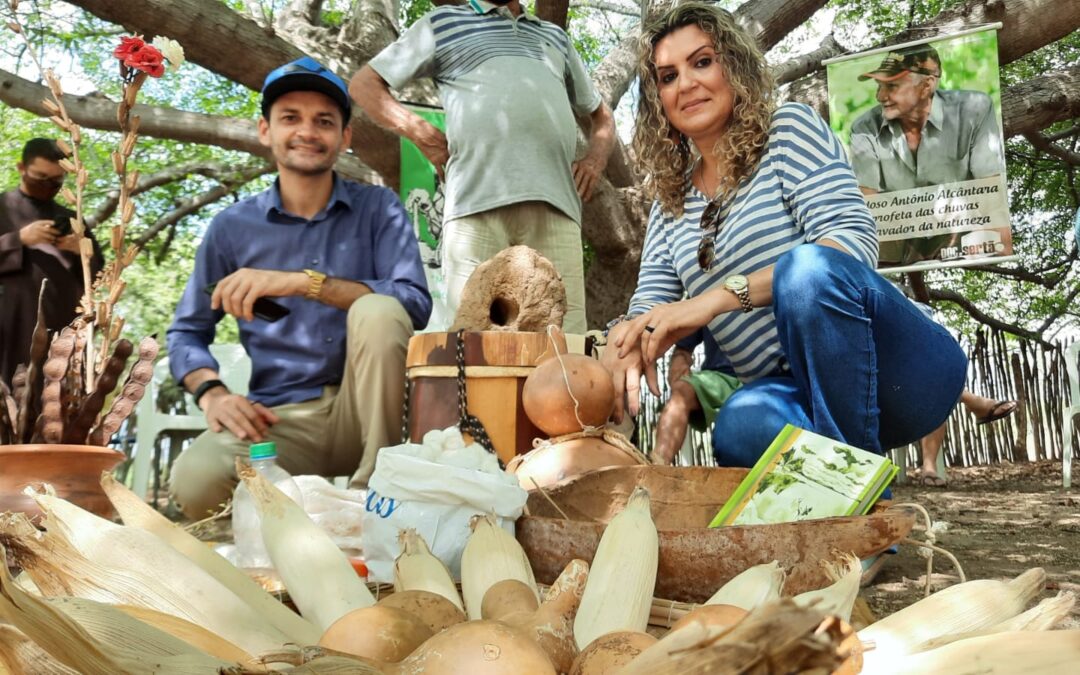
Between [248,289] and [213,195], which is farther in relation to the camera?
[213,195]

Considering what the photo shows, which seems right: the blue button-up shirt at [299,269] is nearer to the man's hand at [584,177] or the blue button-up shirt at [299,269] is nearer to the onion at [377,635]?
the man's hand at [584,177]

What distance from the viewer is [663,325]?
7.39 ft

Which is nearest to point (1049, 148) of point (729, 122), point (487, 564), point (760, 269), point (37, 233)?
point (729, 122)

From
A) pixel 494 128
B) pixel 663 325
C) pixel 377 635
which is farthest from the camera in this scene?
pixel 494 128

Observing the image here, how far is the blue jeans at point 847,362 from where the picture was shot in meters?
2.19

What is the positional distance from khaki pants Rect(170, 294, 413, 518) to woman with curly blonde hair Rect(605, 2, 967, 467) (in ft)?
2.53

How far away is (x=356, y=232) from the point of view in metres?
3.15

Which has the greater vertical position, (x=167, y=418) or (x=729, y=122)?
(x=729, y=122)

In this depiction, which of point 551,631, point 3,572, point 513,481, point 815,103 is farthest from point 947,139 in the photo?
point 3,572

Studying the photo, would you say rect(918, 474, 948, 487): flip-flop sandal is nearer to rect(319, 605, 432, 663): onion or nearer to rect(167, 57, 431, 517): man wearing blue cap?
rect(167, 57, 431, 517): man wearing blue cap

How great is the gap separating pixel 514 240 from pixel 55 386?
228 cm

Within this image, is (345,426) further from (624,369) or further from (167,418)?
(167,418)

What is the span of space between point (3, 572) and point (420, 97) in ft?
20.6

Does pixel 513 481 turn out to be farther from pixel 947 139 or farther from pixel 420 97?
pixel 420 97
